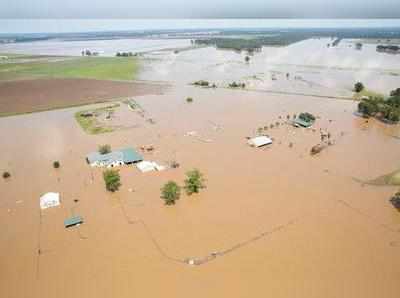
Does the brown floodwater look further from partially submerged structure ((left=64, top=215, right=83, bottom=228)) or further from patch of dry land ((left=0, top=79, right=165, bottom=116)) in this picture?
patch of dry land ((left=0, top=79, right=165, bottom=116))

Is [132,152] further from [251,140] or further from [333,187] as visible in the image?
[333,187]

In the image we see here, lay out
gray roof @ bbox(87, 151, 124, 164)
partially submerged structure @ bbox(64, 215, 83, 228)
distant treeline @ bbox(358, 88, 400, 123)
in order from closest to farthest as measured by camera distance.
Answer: partially submerged structure @ bbox(64, 215, 83, 228), gray roof @ bbox(87, 151, 124, 164), distant treeline @ bbox(358, 88, 400, 123)

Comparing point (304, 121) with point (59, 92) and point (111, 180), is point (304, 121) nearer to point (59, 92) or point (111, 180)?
point (111, 180)

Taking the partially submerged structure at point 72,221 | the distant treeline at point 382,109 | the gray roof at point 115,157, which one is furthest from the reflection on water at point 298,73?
the partially submerged structure at point 72,221

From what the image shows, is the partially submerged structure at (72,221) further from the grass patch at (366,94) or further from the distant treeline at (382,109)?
the grass patch at (366,94)

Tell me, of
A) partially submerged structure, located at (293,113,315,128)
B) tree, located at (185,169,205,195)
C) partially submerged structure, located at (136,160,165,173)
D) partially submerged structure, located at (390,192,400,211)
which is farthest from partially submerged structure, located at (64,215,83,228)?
partially submerged structure, located at (293,113,315,128)

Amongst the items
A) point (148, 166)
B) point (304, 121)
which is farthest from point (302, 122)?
point (148, 166)
